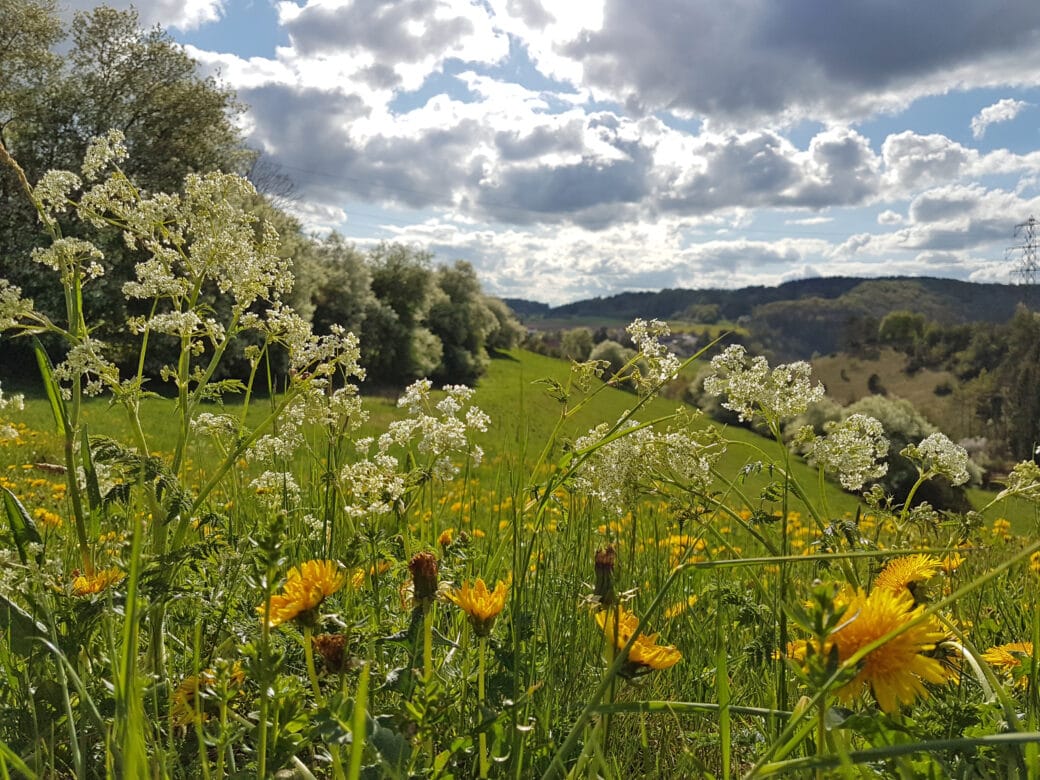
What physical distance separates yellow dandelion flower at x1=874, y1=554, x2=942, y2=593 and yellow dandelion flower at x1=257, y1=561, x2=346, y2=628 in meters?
1.10

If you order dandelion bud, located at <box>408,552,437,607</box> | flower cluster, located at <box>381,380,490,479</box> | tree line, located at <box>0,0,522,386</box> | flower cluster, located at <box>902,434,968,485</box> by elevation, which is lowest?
dandelion bud, located at <box>408,552,437,607</box>

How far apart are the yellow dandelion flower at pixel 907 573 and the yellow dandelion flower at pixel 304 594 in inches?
43.5

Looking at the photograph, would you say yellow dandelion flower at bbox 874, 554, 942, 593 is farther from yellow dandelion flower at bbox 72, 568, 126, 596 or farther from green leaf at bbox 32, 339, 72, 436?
green leaf at bbox 32, 339, 72, 436

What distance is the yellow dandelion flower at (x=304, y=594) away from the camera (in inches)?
50.3

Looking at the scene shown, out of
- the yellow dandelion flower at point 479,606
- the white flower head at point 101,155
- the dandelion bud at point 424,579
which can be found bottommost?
the yellow dandelion flower at point 479,606

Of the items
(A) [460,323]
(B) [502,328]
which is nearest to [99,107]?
(A) [460,323]

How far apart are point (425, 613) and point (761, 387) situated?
4.01ft

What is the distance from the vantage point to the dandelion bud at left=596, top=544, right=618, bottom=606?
1.20 meters

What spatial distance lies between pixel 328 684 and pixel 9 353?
84.4 ft

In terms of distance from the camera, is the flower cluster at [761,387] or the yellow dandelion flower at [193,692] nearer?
the yellow dandelion flower at [193,692]

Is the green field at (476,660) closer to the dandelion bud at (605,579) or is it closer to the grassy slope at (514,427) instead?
the dandelion bud at (605,579)

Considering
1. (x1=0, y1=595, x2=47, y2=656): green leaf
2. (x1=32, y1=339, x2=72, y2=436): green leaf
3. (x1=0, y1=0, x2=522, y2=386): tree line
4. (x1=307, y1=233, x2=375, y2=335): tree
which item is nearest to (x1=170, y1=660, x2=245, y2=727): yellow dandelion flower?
(x1=0, y1=595, x2=47, y2=656): green leaf

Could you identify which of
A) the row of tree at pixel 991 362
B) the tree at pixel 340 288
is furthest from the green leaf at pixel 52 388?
the row of tree at pixel 991 362

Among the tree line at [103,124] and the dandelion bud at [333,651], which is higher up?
the tree line at [103,124]
